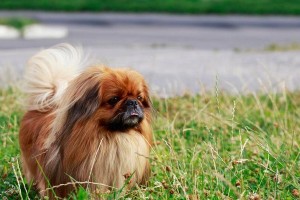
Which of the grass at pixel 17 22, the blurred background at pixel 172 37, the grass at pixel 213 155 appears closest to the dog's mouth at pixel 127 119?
the grass at pixel 213 155

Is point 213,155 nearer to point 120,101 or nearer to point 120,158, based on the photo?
point 120,158

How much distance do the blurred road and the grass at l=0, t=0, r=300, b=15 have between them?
0.73 meters

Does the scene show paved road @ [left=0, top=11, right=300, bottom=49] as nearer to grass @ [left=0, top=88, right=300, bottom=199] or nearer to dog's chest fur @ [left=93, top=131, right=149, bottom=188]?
grass @ [left=0, top=88, right=300, bottom=199]

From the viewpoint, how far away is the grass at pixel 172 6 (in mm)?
21750

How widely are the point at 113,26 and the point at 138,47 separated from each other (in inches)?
196

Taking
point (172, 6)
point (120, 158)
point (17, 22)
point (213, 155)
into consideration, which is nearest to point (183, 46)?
point (17, 22)

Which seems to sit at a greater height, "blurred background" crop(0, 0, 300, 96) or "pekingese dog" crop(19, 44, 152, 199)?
"pekingese dog" crop(19, 44, 152, 199)

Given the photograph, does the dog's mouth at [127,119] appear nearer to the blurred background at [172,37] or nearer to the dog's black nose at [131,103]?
the dog's black nose at [131,103]

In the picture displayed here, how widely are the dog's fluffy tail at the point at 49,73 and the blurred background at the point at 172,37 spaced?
8.61 ft

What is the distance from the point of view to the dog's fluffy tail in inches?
230

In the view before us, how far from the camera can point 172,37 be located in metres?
17.8

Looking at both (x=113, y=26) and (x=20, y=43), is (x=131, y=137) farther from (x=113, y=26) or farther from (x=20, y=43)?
(x=113, y=26)

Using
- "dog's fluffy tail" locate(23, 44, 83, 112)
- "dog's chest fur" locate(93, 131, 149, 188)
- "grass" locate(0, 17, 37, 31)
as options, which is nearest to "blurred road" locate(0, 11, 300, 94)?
"grass" locate(0, 17, 37, 31)

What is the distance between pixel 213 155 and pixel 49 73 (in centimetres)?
149
